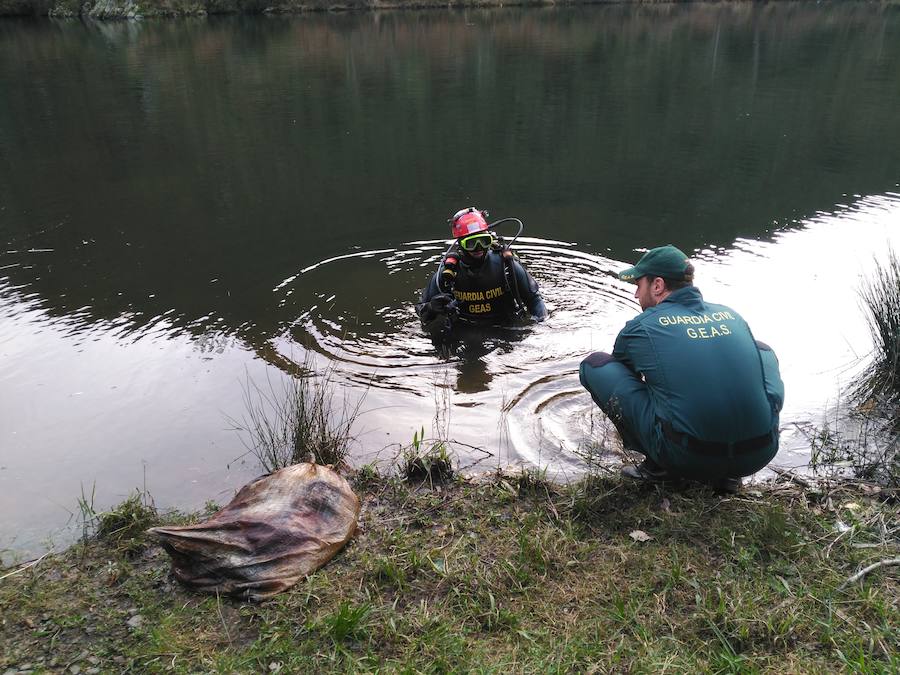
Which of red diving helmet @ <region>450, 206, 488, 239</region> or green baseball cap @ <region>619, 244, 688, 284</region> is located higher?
green baseball cap @ <region>619, 244, 688, 284</region>

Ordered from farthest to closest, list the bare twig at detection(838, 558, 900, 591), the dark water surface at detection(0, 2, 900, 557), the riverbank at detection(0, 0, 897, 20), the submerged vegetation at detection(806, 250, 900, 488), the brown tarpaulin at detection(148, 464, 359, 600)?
the riverbank at detection(0, 0, 897, 20) → the dark water surface at detection(0, 2, 900, 557) → the submerged vegetation at detection(806, 250, 900, 488) → the brown tarpaulin at detection(148, 464, 359, 600) → the bare twig at detection(838, 558, 900, 591)

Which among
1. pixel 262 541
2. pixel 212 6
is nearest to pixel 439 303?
pixel 262 541

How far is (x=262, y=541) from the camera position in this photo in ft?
11.1

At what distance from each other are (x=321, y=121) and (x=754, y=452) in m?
16.7

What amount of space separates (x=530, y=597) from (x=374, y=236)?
25.5ft

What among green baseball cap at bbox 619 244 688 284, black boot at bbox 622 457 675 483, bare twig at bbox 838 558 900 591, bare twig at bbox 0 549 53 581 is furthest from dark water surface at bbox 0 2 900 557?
bare twig at bbox 838 558 900 591

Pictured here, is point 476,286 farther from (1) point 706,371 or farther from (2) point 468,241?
(1) point 706,371

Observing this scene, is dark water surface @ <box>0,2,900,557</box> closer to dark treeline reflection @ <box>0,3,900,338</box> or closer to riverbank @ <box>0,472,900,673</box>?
dark treeline reflection @ <box>0,3,900,338</box>

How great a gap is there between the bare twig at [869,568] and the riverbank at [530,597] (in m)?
0.03

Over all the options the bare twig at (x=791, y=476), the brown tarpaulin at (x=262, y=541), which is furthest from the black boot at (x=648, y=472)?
the brown tarpaulin at (x=262, y=541)

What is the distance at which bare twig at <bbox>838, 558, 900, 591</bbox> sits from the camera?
302cm

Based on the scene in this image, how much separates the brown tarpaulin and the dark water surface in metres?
1.12

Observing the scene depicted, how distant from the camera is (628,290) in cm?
805

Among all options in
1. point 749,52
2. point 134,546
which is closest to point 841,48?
point 749,52
